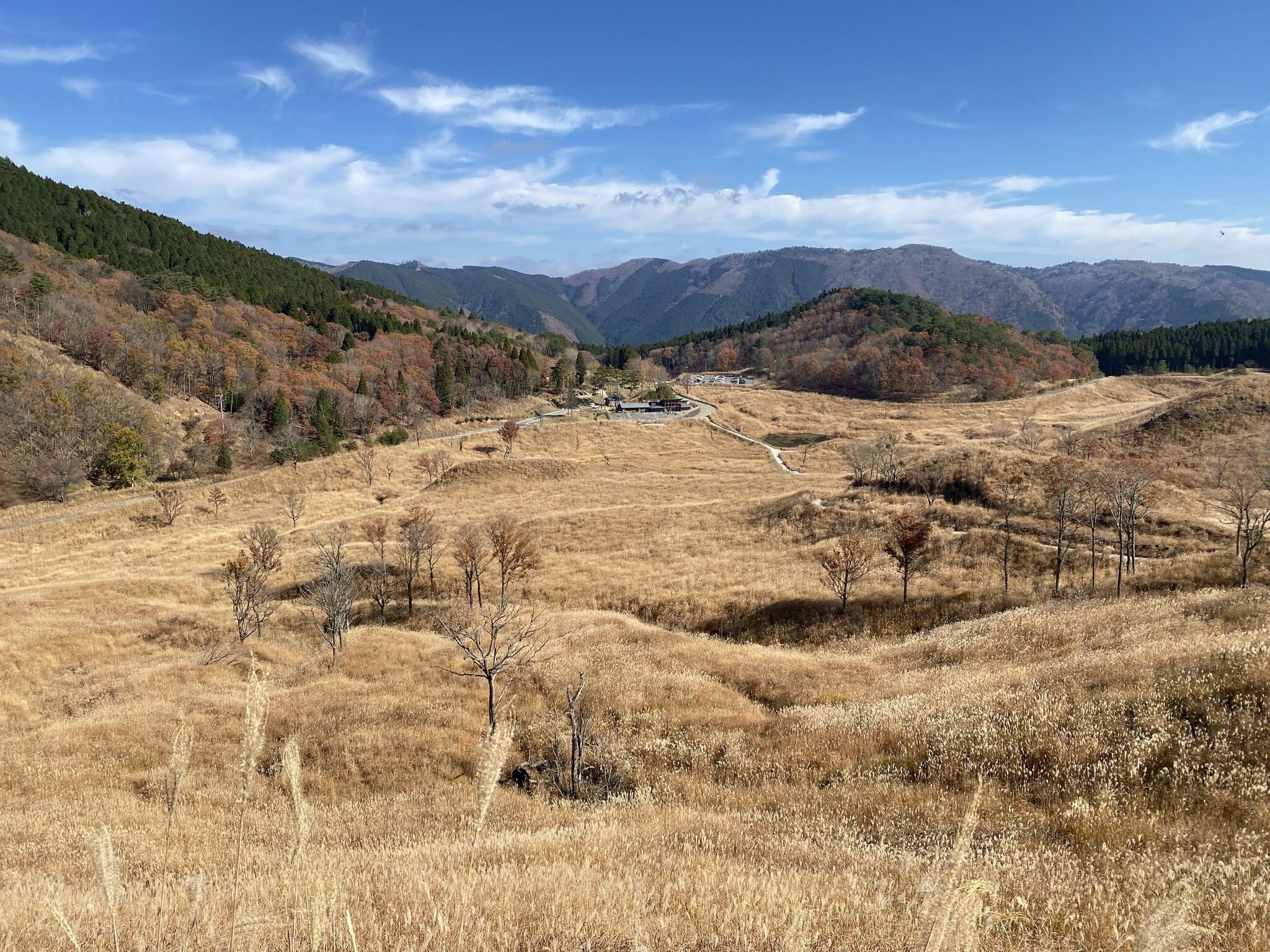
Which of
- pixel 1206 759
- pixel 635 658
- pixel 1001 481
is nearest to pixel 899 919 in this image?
pixel 1206 759

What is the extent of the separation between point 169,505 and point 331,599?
49.1 meters

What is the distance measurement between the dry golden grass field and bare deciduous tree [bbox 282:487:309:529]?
16.8m

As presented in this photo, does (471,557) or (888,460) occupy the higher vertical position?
(888,460)

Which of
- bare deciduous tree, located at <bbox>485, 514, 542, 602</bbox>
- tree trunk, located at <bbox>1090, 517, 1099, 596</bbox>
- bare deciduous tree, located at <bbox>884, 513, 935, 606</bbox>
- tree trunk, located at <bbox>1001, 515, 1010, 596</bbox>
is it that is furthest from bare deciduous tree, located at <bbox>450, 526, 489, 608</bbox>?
tree trunk, located at <bbox>1090, 517, 1099, 596</bbox>

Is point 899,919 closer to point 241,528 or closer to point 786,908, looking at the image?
point 786,908

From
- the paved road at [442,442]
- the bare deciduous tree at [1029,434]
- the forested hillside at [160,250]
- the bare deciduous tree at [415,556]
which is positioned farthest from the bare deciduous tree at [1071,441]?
the forested hillside at [160,250]

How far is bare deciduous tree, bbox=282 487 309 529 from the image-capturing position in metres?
61.7

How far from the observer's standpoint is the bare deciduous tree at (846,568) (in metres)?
30.4

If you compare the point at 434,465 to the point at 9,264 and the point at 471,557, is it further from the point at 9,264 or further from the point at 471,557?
the point at 9,264

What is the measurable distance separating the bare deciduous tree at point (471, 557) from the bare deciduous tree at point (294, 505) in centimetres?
2219

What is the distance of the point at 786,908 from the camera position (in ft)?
16.2

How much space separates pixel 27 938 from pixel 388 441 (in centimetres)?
10001

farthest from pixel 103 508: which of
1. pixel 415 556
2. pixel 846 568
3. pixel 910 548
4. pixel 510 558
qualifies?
pixel 910 548

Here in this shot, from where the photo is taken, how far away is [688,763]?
551 inches
